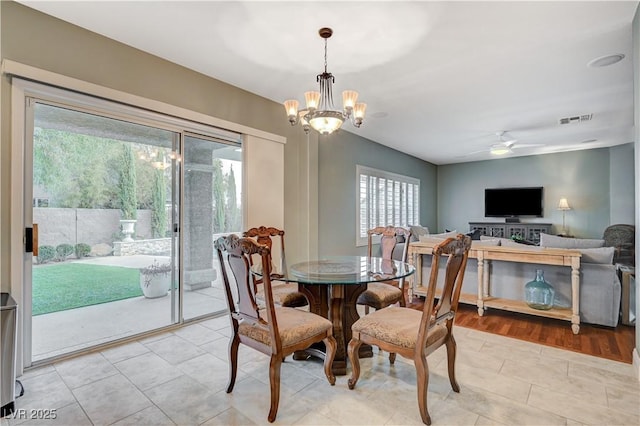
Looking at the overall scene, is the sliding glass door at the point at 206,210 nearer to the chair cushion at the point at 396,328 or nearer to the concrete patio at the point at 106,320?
the concrete patio at the point at 106,320

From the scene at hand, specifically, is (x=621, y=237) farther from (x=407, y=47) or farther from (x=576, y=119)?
(x=407, y=47)

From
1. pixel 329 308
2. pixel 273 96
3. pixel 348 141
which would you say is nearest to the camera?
pixel 329 308

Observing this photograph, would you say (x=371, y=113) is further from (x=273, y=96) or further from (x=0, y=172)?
(x=0, y=172)

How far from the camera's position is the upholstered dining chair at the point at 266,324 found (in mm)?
1775

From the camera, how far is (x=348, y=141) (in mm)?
5547

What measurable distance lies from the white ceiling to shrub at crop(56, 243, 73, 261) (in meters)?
1.81

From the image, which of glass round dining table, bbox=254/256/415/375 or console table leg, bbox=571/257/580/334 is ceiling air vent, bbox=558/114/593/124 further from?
glass round dining table, bbox=254/256/415/375

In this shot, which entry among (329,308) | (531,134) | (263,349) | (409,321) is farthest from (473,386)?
(531,134)

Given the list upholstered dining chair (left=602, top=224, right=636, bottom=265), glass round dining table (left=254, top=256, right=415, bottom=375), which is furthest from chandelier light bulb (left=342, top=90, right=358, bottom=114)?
upholstered dining chair (left=602, top=224, right=636, bottom=265)

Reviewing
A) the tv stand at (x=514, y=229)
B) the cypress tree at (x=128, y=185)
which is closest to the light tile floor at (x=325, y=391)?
the cypress tree at (x=128, y=185)

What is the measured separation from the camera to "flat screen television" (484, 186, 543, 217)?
24.4 ft

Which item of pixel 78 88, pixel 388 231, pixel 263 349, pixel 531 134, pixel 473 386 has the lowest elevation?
pixel 473 386

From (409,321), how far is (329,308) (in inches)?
23.4

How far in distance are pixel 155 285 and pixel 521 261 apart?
396 centimetres
